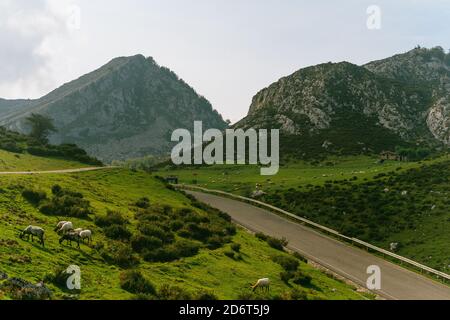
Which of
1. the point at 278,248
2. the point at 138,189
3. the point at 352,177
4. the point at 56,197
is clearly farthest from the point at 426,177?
the point at 56,197

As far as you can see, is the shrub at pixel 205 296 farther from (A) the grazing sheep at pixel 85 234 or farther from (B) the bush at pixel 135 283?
(A) the grazing sheep at pixel 85 234

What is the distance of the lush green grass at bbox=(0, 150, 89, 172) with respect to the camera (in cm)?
5440

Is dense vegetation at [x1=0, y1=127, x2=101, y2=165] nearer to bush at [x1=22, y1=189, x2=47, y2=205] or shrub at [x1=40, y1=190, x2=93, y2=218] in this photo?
bush at [x1=22, y1=189, x2=47, y2=205]

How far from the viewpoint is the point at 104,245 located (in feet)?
94.4

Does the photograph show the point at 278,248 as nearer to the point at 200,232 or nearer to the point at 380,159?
the point at 200,232

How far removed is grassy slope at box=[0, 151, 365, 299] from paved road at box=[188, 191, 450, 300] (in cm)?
658

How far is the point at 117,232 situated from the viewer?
3192cm

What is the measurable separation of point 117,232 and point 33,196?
8909 millimetres

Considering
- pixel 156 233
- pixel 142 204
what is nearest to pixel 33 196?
A: pixel 156 233

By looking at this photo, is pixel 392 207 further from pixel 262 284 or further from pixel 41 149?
pixel 41 149

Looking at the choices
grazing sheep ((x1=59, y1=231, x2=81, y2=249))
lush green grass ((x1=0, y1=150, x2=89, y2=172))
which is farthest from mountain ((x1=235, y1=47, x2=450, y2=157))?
grazing sheep ((x1=59, y1=231, x2=81, y2=249))

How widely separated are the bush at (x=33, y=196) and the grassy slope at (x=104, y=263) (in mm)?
568

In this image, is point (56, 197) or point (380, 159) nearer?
point (56, 197)
